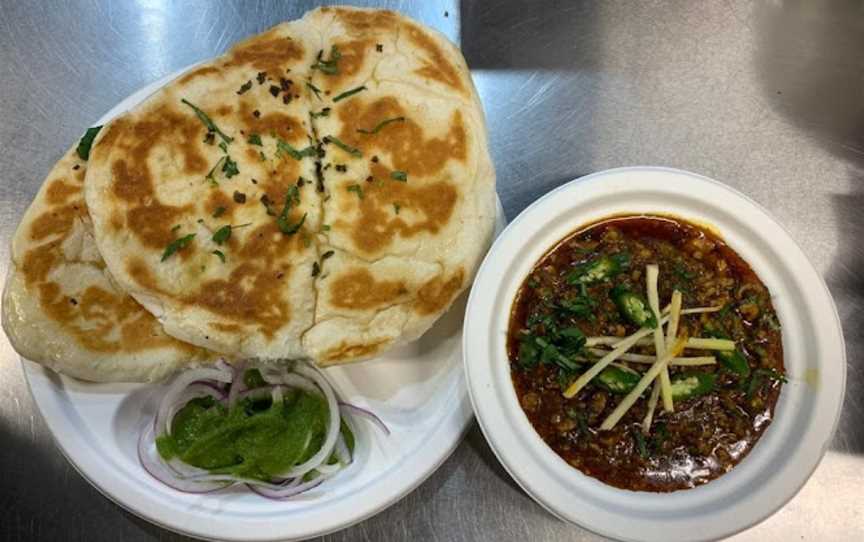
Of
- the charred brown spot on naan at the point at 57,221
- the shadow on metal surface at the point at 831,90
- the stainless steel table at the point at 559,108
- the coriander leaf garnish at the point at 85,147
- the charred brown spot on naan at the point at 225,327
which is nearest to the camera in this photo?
the charred brown spot on naan at the point at 225,327

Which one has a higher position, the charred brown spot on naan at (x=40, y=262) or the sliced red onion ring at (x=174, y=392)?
the charred brown spot on naan at (x=40, y=262)

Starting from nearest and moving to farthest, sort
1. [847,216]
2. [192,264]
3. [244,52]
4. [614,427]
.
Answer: [614,427], [192,264], [244,52], [847,216]

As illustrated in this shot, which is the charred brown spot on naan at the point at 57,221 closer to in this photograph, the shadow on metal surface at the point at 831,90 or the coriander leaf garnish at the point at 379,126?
the coriander leaf garnish at the point at 379,126

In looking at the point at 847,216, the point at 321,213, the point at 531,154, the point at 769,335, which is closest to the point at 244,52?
the point at 321,213

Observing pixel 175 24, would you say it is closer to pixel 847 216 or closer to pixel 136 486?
pixel 136 486

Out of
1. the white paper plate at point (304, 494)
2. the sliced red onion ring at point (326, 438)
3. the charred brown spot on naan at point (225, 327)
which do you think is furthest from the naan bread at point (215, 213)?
the white paper plate at point (304, 494)

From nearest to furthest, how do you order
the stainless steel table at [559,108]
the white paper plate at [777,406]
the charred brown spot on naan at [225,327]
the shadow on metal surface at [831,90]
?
the white paper plate at [777,406], the charred brown spot on naan at [225,327], the stainless steel table at [559,108], the shadow on metal surface at [831,90]
